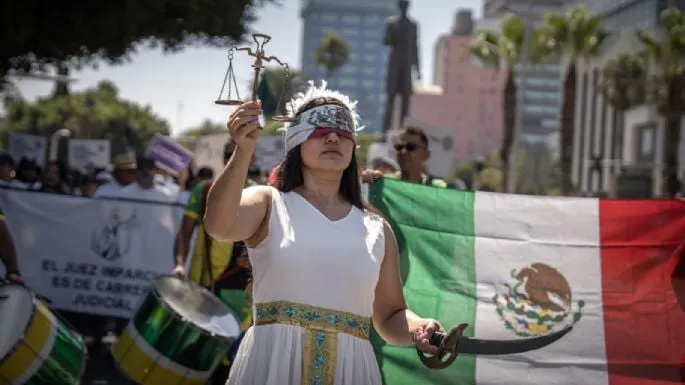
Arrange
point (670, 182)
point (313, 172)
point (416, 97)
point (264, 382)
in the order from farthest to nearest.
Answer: point (416, 97), point (670, 182), point (313, 172), point (264, 382)

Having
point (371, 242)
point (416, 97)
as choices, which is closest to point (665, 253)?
point (371, 242)

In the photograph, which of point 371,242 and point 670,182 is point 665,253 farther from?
point 670,182

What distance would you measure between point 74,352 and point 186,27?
5957mm

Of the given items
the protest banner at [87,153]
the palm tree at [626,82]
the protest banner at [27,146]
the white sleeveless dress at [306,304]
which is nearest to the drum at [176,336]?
the white sleeveless dress at [306,304]

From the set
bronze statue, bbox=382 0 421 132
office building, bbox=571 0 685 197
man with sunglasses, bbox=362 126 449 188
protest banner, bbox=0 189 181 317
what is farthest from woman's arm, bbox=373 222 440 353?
office building, bbox=571 0 685 197

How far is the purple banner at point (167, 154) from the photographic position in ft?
65.3

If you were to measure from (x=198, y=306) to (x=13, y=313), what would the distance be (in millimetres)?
1051

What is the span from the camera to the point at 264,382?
154 inches

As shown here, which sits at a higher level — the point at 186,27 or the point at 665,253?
the point at 186,27

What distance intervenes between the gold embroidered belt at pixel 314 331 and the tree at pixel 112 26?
785 cm

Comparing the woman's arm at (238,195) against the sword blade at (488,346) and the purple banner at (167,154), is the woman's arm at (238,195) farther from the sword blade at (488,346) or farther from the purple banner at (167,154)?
the purple banner at (167,154)

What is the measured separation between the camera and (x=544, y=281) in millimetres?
6496

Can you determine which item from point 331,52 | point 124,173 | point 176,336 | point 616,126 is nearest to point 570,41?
point 616,126

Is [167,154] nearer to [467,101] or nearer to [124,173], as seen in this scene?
[124,173]
